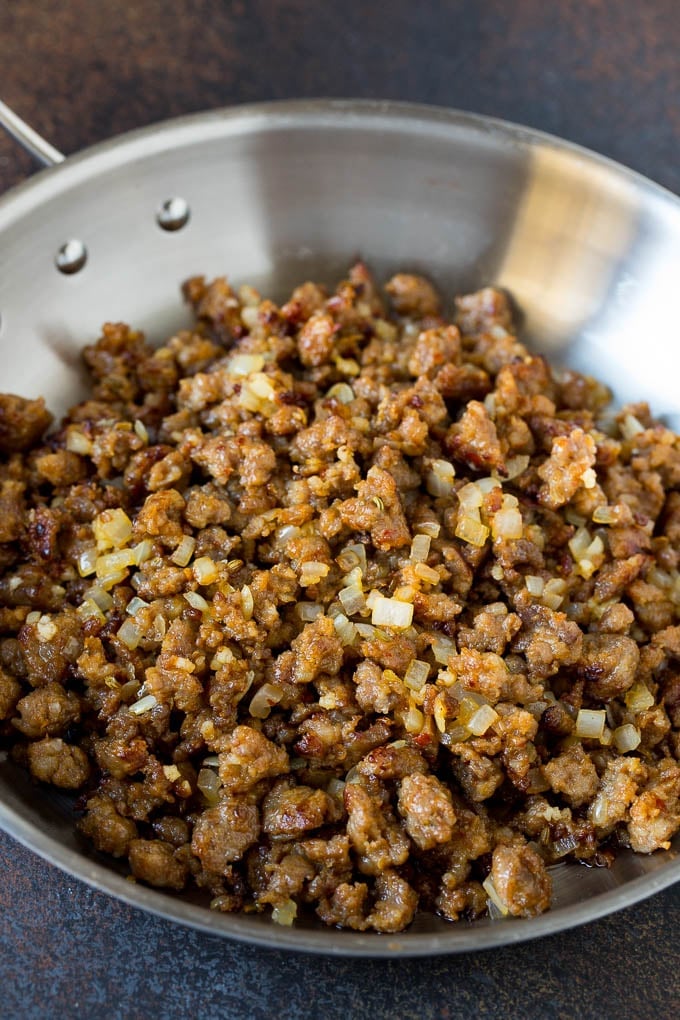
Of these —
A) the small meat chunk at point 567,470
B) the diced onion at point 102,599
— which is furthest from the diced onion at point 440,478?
the diced onion at point 102,599

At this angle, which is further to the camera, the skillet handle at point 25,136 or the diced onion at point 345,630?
the skillet handle at point 25,136

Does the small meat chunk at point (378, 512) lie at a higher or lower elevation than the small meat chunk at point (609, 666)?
higher

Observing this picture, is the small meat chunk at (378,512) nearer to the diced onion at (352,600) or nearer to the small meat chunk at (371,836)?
the diced onion at (352,600)

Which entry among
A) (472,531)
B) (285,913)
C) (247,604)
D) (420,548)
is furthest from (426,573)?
(285,913)

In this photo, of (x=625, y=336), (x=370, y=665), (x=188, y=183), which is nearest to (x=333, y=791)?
(x=370, y=665)

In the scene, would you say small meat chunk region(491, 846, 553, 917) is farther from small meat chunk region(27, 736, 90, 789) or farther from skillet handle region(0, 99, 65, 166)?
skillet handle region(0, 99, 65, 166)

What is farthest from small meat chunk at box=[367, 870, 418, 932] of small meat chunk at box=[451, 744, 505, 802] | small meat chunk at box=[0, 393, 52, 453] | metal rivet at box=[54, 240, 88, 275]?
metal rivet at box=[54, 240, 88, 275]

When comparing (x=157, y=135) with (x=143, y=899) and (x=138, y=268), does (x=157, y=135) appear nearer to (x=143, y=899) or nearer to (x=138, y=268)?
(x=138, y=268)
